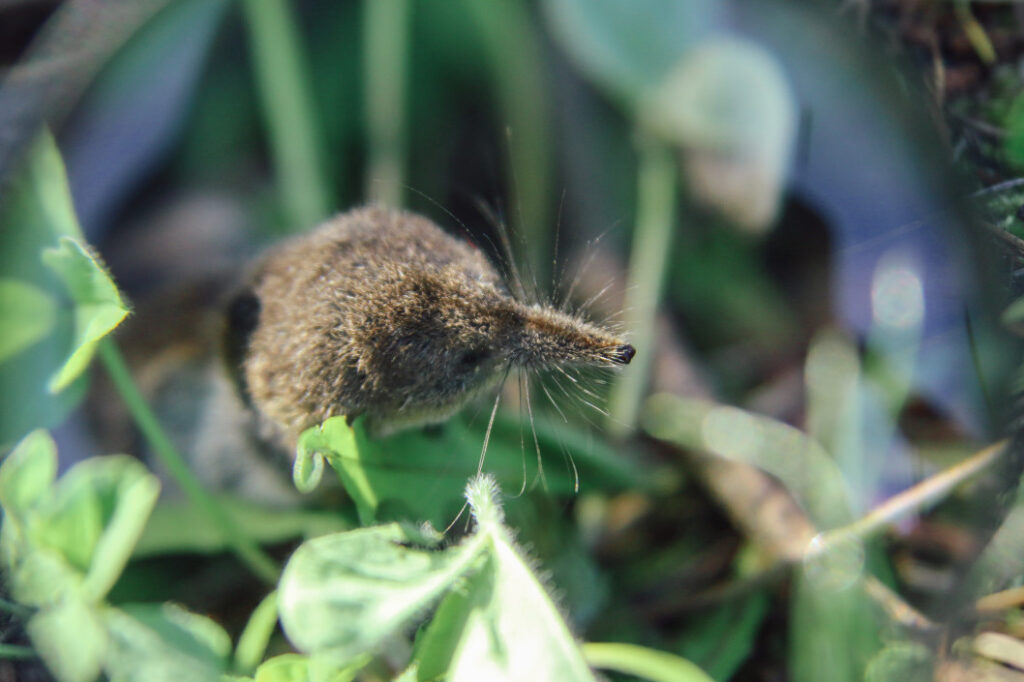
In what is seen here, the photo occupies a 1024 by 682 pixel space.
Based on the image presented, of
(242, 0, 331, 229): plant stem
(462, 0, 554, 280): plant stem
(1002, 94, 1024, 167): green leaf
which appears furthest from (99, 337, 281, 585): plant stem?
(1002, 94, 1024, 167): green leaf

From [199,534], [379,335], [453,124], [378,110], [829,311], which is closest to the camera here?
[379,335]

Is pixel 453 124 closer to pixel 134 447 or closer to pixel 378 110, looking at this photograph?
pixel 378 110

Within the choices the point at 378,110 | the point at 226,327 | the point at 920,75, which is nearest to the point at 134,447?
the point at 226,327

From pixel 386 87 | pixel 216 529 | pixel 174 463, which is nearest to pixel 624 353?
pixel 174 463

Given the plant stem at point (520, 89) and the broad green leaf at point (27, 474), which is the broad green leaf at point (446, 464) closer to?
the broad green leaf at point (27, 474)

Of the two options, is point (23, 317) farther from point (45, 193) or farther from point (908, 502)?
point (908, 502)
